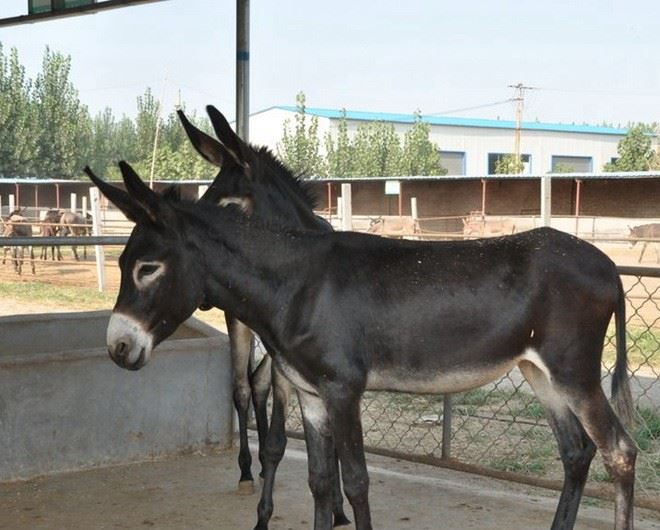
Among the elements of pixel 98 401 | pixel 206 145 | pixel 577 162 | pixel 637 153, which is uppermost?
pixel 637 153

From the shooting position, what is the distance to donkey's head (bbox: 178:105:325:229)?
4.46 metres

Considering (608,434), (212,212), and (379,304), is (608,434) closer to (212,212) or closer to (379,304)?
(379,304)

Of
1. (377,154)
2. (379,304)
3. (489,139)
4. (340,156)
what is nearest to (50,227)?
(379,304)

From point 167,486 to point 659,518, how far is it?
2.70 m

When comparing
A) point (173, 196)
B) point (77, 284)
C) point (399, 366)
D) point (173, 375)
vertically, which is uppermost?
point (173, 196)

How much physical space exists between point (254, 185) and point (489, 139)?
53140 mm

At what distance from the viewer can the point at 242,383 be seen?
5270 mm

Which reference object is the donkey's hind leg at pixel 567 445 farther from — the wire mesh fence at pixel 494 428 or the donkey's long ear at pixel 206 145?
the donkey's long ear at pixel 206 145

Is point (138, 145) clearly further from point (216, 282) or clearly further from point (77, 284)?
point (216, 282)

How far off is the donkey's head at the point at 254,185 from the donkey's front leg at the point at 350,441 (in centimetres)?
122

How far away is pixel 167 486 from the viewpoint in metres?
5.23

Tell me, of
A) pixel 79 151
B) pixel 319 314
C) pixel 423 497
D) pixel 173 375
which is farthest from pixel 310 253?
pixel 79 151

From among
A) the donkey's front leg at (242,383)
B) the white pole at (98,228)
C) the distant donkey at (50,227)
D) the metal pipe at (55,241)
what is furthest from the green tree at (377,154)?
the donkey's front leg at (242,383)

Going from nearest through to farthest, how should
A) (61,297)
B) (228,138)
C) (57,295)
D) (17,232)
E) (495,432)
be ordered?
(228,138), (495,432), (61,297), (57,295), (17,232)
